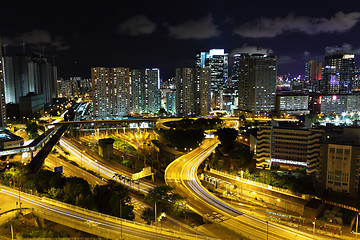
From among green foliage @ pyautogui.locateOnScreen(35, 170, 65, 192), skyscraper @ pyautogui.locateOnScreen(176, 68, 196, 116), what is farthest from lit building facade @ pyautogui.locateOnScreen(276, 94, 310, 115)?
green foliage @ pyautogui.locateOnScreen(35, 170, 65, 192)

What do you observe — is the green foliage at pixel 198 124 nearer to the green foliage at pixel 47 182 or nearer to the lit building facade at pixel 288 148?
the lit building facade at pixel 288 148

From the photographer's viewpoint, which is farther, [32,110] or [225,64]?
[225,64]

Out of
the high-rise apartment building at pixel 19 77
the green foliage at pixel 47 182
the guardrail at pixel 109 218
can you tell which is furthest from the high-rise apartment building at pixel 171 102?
the guardrail at pixel 109 218

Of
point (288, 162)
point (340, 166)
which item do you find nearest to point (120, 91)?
point (288, 162)

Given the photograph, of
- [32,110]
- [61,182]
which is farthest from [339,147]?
[32,110]

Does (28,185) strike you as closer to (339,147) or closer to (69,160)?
(69,160)
